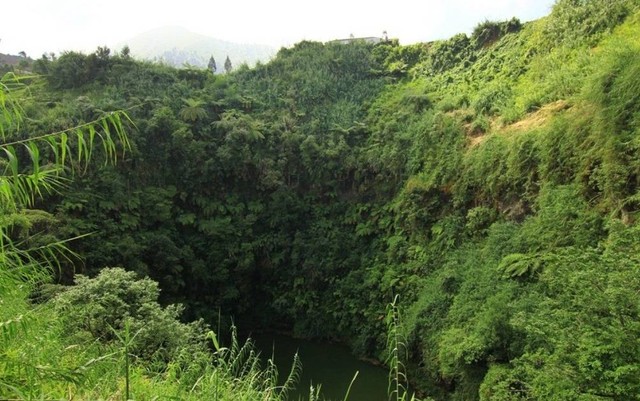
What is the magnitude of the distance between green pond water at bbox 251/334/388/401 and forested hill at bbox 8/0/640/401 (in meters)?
0.55

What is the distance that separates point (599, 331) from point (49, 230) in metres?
11.8

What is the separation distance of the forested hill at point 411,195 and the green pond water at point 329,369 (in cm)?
55

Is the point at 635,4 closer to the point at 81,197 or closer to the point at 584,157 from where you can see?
the point at 584,157

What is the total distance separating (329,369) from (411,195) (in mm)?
5740

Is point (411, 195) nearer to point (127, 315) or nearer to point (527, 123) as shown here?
point (527, 123)

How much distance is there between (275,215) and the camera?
1625cm

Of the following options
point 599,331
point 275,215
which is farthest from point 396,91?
point 599,331

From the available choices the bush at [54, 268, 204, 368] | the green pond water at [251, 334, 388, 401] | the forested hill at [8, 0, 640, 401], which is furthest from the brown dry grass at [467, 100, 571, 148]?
the bush at [54, 268, 204, 368]

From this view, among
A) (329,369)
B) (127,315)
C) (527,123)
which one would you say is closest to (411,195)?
(527,123)

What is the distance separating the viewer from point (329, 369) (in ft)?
41.8

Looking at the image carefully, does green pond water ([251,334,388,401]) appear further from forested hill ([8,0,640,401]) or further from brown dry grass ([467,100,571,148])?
brown dry grass ([467,100,571,148])

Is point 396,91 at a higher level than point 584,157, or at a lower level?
higher

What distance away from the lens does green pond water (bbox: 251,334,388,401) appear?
11190 millimetres

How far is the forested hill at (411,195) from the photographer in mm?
6680
